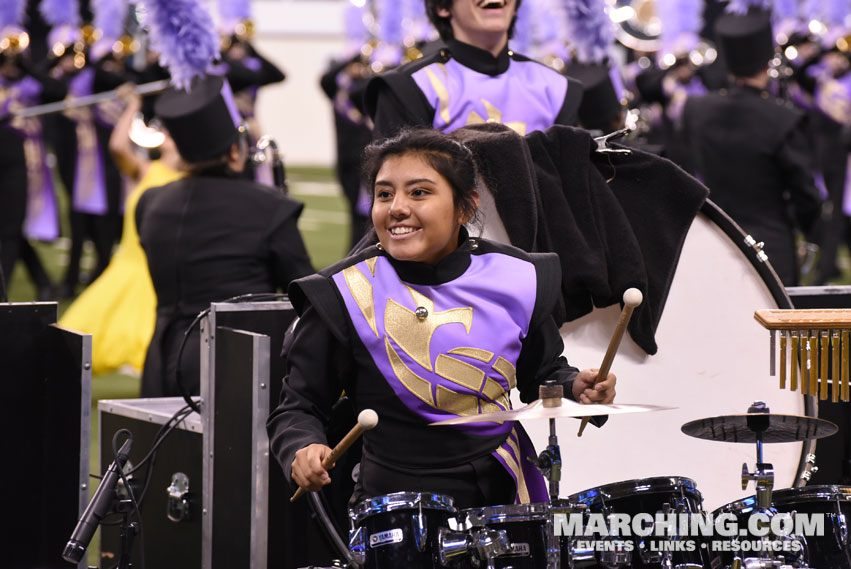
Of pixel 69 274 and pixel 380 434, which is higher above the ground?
pixel 69 274

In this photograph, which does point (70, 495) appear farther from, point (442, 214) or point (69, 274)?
point (69, 274)

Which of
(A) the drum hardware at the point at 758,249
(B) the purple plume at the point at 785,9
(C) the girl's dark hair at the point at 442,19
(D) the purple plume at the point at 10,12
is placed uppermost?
(B) the purple plume at the point at 785,9

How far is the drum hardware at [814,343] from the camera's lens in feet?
10.8

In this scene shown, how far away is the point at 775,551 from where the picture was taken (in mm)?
3082

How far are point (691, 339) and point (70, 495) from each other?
1.69 m

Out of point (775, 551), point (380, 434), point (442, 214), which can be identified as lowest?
point (775, 551)

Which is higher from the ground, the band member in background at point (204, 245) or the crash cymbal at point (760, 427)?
the band member in background at point (204, 245)

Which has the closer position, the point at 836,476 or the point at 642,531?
the point at 642,531

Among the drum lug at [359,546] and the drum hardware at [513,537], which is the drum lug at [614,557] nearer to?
the drum hardware at [513,537]

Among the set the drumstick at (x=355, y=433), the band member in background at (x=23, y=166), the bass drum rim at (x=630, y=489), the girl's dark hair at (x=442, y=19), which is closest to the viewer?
the drumstick at (x=355, y=433)

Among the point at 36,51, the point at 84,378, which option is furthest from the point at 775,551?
the point at 36,51

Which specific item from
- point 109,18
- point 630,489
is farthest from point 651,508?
point 109,18

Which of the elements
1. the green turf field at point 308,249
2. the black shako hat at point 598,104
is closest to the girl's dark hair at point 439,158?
the green turf field at point 308,249

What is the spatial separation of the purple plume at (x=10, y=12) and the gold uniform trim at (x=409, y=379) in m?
8.36
